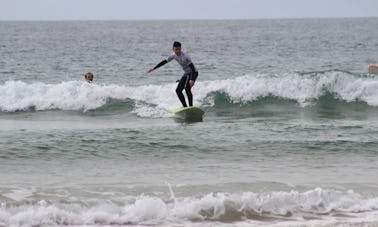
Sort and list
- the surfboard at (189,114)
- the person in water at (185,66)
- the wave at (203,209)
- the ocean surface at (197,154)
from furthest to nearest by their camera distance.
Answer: the surfboard at (189,114), the person in water at (185,66), the ocean surface at (197,154), the wave at (203,209)

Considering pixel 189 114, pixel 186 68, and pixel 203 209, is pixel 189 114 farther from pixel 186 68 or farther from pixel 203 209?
pixel 203 209

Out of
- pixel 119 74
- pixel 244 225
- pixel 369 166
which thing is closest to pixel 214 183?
pixel 244 225


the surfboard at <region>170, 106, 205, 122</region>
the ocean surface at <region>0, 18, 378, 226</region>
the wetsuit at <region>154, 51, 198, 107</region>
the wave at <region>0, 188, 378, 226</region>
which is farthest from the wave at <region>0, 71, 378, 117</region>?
the wave at <region>0, 188, 378, 226</region>

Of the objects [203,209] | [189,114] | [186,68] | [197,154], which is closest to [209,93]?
[189,114]

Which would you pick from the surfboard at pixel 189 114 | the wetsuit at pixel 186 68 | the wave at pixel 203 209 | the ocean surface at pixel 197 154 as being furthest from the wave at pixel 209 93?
the wave at pixel 203 209

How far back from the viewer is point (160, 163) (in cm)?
1130

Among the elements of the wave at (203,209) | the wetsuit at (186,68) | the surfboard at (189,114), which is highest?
the wetsuit at (186,68)

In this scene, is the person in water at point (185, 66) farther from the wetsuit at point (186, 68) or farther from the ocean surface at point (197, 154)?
the ocean surface at point (197, 154)

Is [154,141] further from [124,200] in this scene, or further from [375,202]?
[375,202]

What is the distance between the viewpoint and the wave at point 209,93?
1878cm

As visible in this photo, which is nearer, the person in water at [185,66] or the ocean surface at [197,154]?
the ocean surface at [197,154]

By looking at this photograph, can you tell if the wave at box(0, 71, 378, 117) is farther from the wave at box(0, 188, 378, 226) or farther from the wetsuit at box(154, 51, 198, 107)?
the wave at box(0, 188, 378, 226)

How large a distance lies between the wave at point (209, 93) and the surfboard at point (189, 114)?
228 cm

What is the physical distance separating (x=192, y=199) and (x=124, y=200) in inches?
34.0
